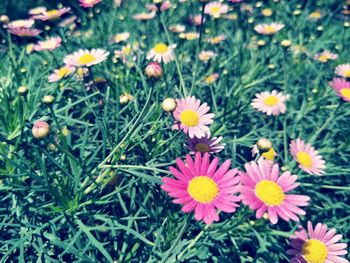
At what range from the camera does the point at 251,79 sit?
2.60 meters

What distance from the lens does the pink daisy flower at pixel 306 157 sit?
6.02ft

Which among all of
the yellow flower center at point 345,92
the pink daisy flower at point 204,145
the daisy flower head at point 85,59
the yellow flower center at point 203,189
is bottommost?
the pink daisy flower at point 204,145

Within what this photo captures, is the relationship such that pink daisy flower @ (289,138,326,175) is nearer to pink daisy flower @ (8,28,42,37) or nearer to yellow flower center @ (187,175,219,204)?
yellow flower center @ (187,175,219,204)

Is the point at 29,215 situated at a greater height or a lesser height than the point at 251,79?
lesser

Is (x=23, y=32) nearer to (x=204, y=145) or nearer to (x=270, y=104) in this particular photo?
(x=204, y=145)

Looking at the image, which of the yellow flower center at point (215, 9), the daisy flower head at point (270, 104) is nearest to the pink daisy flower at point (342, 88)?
the daisy flower head at point (270, 104)

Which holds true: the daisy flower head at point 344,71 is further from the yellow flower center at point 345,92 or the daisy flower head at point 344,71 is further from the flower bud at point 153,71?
the flower bud at point 153,71

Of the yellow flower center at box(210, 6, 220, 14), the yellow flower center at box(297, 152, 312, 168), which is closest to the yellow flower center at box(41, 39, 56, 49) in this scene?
the yellow flower center at box(210, 6, 220, 14)

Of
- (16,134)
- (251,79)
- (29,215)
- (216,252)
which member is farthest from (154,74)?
(251,79)

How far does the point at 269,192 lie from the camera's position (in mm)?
1395

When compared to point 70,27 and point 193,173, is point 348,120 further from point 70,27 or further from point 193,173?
point 70,27

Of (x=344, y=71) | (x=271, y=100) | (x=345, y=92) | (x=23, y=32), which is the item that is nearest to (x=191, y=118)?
(x=271, y=100)

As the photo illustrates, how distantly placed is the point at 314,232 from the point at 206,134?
0.71 m

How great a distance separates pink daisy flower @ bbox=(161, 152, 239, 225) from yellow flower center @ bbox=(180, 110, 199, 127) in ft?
1.00
